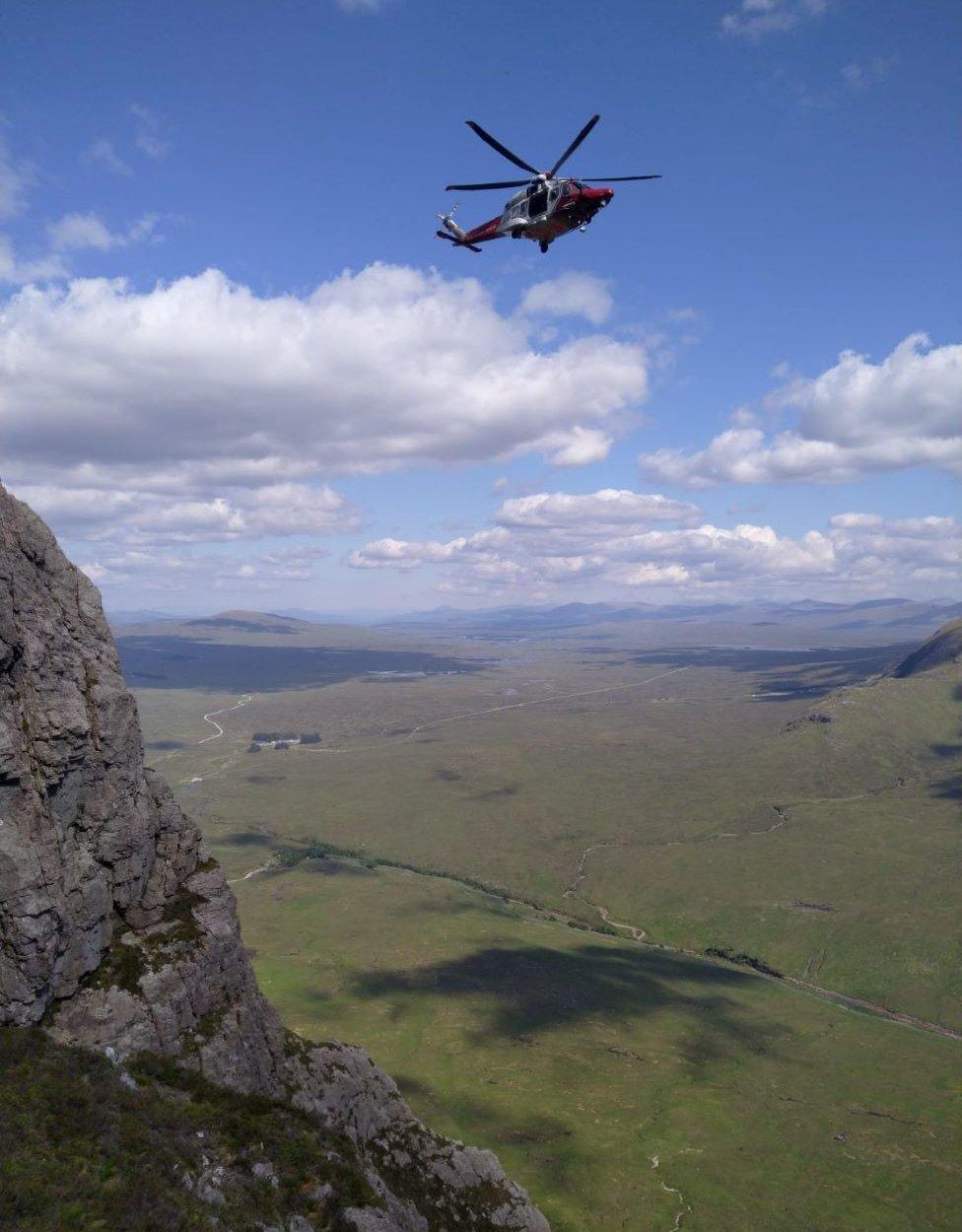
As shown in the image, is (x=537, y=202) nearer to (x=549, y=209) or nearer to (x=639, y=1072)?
(x=549, y=209)

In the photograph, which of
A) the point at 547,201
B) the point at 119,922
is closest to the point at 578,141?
the point at 547,201

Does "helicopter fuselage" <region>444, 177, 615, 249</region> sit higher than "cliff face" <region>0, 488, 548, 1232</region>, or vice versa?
"helicopter fuselage" <region>444, 177, 615, 249</region>

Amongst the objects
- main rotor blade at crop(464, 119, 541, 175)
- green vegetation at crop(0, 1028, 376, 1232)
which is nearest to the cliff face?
green vegetation at crop(0, 1028, 376, 1232)

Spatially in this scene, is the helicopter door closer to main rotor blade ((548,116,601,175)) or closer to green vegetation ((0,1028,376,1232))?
main rotor blade ((548,116,601,175))

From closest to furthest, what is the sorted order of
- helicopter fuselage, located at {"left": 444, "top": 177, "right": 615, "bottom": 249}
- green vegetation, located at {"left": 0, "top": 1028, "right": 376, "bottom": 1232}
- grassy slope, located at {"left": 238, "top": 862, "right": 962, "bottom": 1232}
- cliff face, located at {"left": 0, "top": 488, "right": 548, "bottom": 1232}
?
green vegetation, located at {"left": 0, "top": 1028, "right": 376, "bottom": 1232}, cliff face, located at {"left": 0, "top": 488, "right": 548, "bottom": 1232}, helicopter fuselage, located at {"left": 444, "top": 177, "right": 615, "bottom": 249}, grassy slope, located at {"left": 238, "top": 862, "right": 962, "bottom": 1232}

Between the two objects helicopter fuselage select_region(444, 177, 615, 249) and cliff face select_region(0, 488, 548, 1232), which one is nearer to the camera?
cliff face select_region(0, 488, 548, 1232)

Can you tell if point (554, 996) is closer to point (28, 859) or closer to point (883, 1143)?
point (883, 1143)
